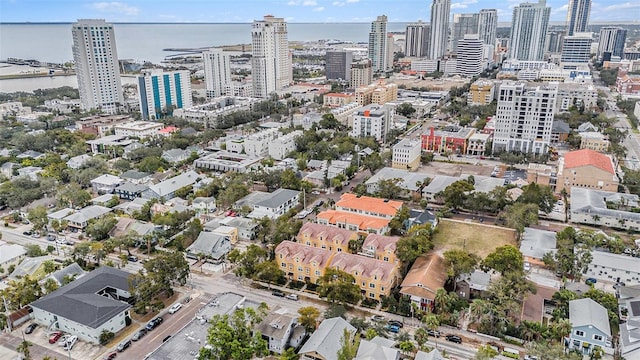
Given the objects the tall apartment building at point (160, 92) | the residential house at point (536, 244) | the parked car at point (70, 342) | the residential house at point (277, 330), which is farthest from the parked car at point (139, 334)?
the tall apartment building at point (160, 92)

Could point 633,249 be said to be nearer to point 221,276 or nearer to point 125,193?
point 221,276

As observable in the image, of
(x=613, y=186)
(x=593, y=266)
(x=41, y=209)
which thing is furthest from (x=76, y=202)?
(x=613, y=186)

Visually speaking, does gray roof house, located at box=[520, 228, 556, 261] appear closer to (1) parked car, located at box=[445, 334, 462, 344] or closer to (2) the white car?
(1) parked car, located at box=[445, 334, 462, 344]

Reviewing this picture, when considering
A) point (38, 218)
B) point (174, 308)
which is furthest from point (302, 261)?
point (38, 218)

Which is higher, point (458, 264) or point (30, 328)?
point (458, 264)

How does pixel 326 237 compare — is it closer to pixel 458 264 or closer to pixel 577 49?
pixel 458 264

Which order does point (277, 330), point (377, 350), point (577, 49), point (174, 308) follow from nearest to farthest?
point (377, 350) < point (277, 330) < point (174, 308) < point (577, 49)

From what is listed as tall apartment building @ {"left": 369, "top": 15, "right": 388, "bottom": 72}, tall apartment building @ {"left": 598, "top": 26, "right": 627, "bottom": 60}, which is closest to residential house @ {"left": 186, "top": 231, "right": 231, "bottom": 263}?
tall apartment building @ {"left": 369, "top": 15, "right": 388, "bottom": 72}
